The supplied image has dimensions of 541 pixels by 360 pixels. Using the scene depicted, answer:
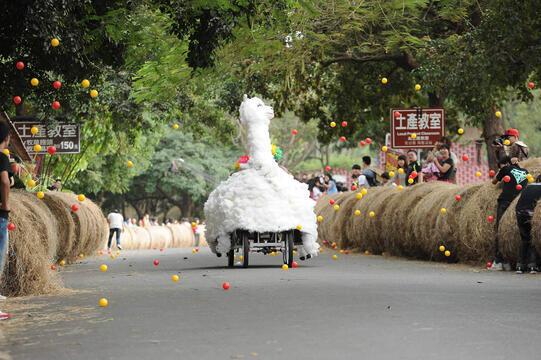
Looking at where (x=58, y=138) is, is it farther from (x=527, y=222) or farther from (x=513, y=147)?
(x=527, y=222)

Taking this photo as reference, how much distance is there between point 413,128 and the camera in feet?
77.7

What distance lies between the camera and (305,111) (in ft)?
92.2

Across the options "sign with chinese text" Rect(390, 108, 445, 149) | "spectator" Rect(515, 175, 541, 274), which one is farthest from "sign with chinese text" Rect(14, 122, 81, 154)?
"spectator" Rect(515, 175, 541, 274)

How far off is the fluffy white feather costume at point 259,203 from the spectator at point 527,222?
332 centimetres

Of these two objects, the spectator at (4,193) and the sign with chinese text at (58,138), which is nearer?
the spectator at (4,193)

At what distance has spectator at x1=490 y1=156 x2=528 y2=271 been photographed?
566 inches

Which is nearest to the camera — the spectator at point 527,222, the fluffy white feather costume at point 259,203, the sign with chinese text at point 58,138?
the spectator at point 527,222

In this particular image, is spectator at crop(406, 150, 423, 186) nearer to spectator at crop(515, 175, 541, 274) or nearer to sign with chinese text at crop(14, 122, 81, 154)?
spectator at crop(515, 175, 541, 274)

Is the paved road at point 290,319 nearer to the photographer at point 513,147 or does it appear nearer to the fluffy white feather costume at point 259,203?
the fluffy white feather costume at point 259,203

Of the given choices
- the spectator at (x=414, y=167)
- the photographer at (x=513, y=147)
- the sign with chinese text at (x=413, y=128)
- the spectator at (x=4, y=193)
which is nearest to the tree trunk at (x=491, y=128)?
the sign with chinese text at (x=413, y=128)

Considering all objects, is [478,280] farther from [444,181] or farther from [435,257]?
[444,181]

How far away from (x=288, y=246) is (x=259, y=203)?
0.82m

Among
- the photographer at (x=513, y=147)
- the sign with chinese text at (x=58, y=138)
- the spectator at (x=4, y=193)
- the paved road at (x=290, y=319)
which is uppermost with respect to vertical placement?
the sign with chinese text at (x=58, y=138)

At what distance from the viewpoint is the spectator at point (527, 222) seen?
13.6 m
